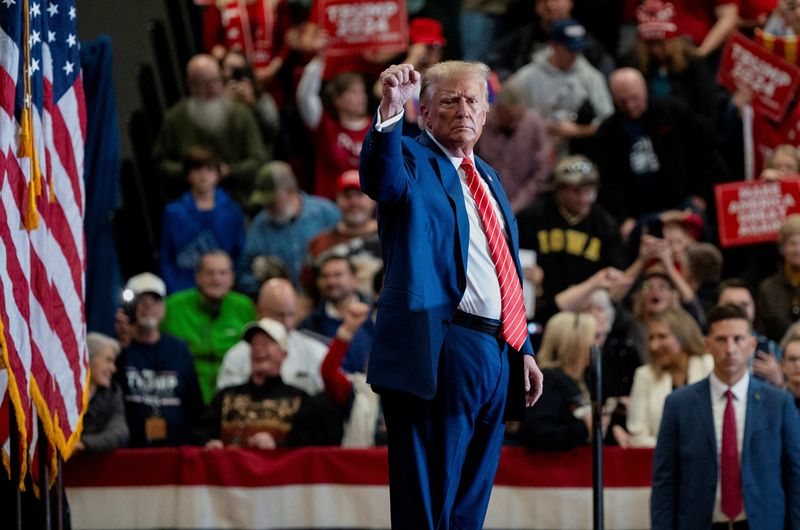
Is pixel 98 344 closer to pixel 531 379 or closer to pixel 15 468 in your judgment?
pixel 15 468

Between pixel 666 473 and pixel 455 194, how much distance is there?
8.74ft

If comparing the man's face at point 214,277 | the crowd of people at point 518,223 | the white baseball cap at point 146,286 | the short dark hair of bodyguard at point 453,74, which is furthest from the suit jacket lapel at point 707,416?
the man's face at point 214,277

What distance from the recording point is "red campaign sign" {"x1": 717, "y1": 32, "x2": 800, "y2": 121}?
11664mm

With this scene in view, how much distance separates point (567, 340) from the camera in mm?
8922

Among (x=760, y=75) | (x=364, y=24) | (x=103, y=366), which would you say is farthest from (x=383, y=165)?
(x=364, y=24)

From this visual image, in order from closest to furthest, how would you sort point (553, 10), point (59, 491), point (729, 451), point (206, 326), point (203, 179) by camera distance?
point (59, 491) → point (729, 451) → point (206, 326) → point (203, 179) → point (553, 10)

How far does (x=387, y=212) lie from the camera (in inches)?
Answer: 209

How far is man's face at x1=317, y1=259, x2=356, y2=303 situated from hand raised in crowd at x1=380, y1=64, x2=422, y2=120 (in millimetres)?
5273

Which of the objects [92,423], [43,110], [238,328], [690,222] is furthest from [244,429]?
[690,222]

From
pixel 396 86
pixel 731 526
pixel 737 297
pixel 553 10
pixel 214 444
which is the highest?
pixel 553 10

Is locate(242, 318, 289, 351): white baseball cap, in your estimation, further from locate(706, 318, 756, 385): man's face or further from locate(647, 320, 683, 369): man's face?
locate(706, 318, 756, 385): man's face

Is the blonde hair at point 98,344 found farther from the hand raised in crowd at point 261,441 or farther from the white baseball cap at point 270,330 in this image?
the hand raised in crowd at point 261,441

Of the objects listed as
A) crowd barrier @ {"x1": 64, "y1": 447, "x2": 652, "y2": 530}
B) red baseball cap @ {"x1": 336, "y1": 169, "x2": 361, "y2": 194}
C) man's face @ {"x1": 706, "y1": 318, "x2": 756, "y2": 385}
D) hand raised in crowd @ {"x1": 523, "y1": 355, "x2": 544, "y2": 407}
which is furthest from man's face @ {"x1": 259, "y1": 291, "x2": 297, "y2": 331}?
hand raised in crowd @ {"x1": 523, "y1": 355, "x2": 544, "y2": 407}

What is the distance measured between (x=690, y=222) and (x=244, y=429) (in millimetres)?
3596
